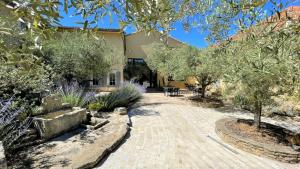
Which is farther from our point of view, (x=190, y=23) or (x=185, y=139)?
(x=185, y=139)

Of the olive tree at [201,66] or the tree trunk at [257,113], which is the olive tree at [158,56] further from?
the tree trunk at [257,113]

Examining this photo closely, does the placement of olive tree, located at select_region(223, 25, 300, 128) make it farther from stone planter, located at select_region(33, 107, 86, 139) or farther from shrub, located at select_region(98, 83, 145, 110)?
shrub, located at select_region(98, 83, 145, 110)

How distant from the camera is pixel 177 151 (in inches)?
254

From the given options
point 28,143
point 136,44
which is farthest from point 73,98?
point 136,44

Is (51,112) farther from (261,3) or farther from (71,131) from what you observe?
(261,3)

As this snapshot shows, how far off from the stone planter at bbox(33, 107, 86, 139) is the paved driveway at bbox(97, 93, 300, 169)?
2299 millimetres

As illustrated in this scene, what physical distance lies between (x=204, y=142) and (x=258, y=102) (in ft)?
A: 8.55

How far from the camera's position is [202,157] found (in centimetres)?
612

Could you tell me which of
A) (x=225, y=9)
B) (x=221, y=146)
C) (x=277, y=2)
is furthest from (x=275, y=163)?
(x=277, y=2)

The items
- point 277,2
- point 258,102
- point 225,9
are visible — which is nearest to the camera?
point 277,2

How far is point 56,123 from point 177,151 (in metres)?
4.23

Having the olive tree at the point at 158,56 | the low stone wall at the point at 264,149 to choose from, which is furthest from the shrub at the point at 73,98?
the olive tree at the point at 158,56

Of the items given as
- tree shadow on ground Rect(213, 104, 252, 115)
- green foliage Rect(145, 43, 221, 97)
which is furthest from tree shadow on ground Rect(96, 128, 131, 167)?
tree shadow on ground Rect(213, 104, 252, 115)

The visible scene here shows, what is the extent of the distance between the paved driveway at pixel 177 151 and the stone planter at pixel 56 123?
7.54 ft
